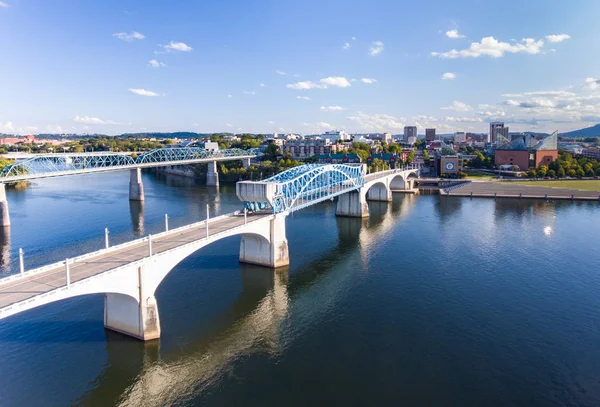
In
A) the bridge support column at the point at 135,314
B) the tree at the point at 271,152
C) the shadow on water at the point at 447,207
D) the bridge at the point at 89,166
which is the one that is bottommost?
the bridge support column at the point at 135,314

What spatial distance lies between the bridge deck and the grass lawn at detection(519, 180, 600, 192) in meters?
79.9

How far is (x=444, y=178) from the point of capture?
10325cm

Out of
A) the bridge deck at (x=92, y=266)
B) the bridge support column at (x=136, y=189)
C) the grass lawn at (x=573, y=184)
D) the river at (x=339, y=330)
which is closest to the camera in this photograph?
the bridge deck at (x=92, y=266)

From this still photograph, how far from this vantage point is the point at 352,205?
6300cm

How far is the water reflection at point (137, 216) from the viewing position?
5224 cm

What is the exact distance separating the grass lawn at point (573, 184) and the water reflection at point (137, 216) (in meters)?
78.6

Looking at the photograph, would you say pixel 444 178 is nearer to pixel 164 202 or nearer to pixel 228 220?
pixel 164 202

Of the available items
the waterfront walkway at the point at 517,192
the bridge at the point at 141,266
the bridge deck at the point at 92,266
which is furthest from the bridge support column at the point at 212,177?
the bridge deck at the point at 92,266

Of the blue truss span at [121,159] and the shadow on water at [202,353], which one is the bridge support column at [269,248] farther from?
the blue truss span at [121,159]

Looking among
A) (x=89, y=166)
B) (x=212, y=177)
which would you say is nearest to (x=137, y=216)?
(x=89, y=166)

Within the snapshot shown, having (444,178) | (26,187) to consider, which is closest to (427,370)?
(444,178)

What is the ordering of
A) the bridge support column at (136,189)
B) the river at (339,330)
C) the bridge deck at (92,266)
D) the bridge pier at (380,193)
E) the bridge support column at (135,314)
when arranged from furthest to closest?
the bridge pier at (380,193) < the bridge support column at (136,189) < the bridge support column at (135,314) < the river at (339,330) < the bridge deck at (92,266)

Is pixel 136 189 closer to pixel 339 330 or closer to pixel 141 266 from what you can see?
pixel 141 266

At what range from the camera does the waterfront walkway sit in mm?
78250
